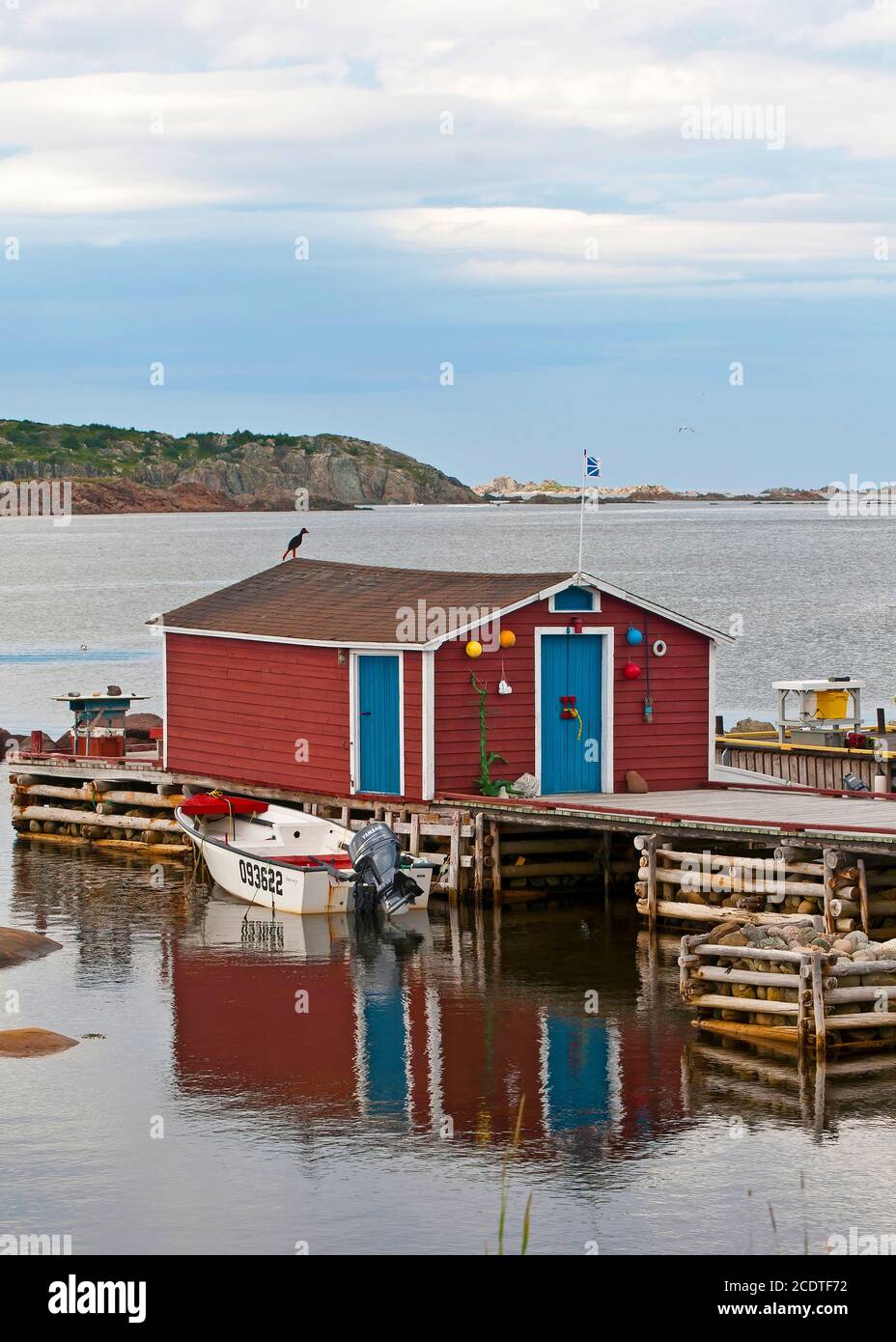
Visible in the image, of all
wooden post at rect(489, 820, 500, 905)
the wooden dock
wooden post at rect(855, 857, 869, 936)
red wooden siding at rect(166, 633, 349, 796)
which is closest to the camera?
wooden post at rect(855, 857, 869, 936)

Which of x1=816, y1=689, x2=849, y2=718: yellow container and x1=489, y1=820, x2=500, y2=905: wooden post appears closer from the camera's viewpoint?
x1=489, y1=820, x2=500, y2=905: wooden post

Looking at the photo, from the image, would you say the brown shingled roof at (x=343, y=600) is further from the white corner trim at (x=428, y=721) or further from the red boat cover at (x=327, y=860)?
the red boat cover at (x=327, y=860)

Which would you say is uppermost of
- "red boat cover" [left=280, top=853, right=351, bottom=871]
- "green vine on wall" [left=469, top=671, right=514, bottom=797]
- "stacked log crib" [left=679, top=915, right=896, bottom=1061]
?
"green vine on wall" [left=469, top=671, right=514, bottom=797]

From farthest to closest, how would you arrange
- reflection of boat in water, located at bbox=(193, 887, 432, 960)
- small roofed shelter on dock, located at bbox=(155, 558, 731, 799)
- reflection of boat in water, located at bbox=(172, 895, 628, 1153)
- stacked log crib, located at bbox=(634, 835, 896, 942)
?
1. small roofed shelter on dock, located at bbox=(155, 558, 731, 799)
2. reflection of boat in water, located at bbox=(193, 887, 432, 960)
3. stacked log crib, located at bbox=(634, 835, 896, 942)
4. reflection of boat in water, located at bbox=(172, 895, 628, 1153)

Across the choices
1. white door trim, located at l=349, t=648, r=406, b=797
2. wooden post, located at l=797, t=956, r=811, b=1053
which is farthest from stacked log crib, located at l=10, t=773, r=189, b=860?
wooden post, located at l=797, t=956, r=811, b=1053

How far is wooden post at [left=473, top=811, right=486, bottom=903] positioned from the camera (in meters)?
27.7

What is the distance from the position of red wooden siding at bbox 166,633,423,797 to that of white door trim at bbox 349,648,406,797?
8 centimetres

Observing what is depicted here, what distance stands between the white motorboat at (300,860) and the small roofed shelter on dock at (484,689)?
0.84 meters

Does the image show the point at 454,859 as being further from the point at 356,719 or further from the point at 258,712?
the point at 258,712

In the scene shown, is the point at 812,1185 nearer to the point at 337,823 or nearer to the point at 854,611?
the point at 337,823

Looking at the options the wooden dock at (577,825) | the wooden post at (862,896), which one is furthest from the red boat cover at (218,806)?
the wooden post at (862,896)

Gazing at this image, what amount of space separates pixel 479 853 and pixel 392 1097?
9.38m

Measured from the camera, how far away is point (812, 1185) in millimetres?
16078

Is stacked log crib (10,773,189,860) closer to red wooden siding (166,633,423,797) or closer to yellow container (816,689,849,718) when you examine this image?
red wooden siding (166,633,423,797)
